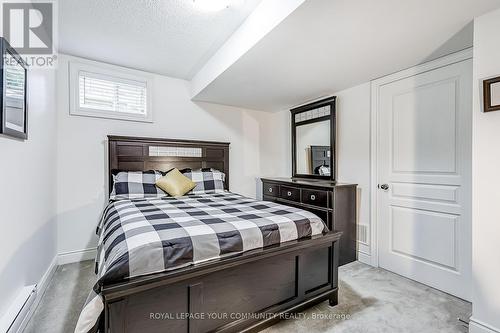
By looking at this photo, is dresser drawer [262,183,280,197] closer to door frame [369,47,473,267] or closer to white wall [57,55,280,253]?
white wall [57,55,280,253]

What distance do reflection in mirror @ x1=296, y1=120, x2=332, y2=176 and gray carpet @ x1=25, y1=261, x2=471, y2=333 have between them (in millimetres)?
1558

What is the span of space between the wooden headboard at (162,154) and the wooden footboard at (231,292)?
2148 mm

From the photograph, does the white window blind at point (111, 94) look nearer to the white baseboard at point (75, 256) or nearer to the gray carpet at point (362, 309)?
the white baseboard at point (75, 256)

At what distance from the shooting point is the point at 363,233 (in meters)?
2.92

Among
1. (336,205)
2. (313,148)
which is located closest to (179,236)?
(336,205)

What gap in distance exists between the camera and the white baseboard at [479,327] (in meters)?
1.54

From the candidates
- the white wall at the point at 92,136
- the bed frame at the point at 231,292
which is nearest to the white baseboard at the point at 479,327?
the bed frame at the point at 231,292

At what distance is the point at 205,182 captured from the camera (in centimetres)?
333

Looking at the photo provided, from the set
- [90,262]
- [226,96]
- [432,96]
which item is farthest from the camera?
[226,96]

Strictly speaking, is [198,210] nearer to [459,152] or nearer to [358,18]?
[358,18]

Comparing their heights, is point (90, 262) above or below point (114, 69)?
below

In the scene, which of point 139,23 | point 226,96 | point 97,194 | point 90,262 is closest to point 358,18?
point 139,23

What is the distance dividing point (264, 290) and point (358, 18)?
2003 millimetres

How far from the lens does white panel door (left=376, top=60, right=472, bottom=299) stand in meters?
2.09
